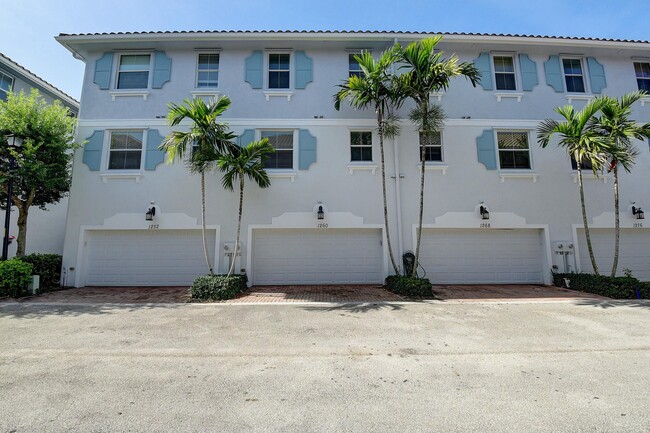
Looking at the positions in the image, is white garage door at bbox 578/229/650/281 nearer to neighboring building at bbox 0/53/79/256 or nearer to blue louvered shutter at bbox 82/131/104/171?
blue louvered shutter at bbox 82/131/104/171

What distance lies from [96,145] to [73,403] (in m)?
10.4

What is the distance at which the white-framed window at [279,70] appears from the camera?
36.6 feet

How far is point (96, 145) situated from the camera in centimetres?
1059

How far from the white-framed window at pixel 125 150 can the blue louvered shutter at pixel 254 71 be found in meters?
4.33

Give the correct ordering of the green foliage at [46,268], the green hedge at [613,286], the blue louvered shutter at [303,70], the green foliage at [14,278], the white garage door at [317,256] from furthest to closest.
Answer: the blue louvered shutter at [303,70] < the white garage door at [317,256] < the green foliage at [46,268] < the green hedge at [613,286] < the green foliage at [14,278]

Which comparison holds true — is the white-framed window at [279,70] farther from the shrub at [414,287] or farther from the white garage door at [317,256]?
the shrub at [414,287]

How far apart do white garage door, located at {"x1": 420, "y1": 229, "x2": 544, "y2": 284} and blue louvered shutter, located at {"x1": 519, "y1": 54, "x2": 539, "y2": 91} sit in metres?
5.43

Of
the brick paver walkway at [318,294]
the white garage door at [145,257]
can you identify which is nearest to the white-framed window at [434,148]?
the brick paver walkway at [318,294]

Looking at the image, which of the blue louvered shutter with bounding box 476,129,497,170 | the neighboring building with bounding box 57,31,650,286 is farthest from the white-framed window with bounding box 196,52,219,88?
the blue louvered shutter with bounding box 476,129,497,170

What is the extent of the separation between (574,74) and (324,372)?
14357 millimetres

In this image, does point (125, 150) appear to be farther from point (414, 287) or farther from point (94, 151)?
point (414, 287)

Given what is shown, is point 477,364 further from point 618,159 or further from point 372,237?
point 618,159

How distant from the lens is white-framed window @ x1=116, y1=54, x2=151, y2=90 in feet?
36.1

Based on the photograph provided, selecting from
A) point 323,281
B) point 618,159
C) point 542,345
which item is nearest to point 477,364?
point 542,345
